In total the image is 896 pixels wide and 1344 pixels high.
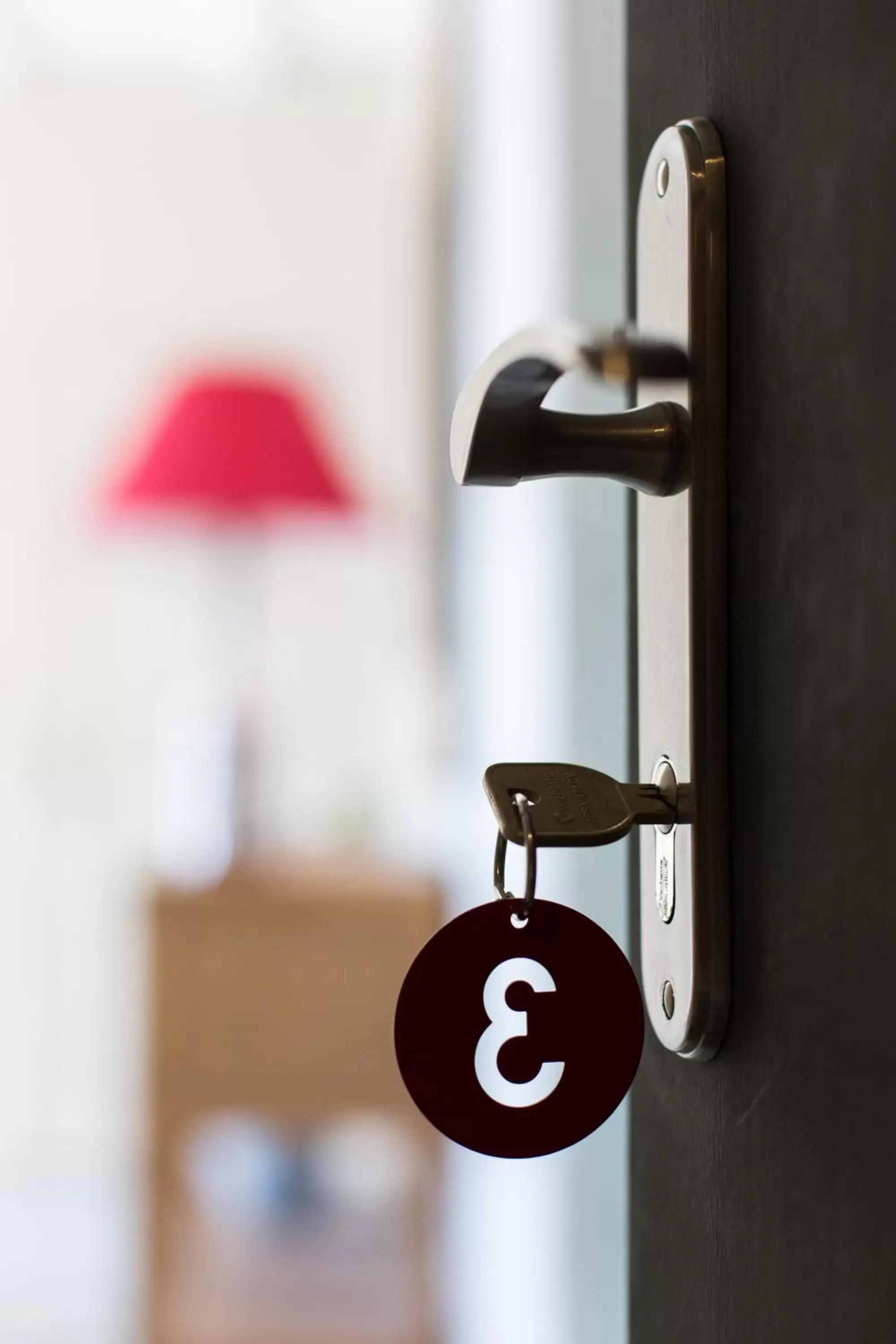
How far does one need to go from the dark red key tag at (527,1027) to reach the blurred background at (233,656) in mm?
1469

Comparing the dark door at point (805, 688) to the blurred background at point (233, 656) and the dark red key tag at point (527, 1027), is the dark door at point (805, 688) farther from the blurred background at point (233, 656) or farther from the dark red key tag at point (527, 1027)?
the blurred background at point (233, 656)

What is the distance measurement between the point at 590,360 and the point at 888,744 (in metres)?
0.09

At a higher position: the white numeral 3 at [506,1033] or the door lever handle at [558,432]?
the door lever handle at [558,432]

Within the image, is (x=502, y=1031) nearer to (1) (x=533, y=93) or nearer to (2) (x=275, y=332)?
(1) (x=533, y=93)

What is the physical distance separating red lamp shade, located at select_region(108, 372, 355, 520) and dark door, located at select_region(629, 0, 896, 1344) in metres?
1.75

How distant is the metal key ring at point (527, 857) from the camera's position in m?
0.26

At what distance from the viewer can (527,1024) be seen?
27 cm

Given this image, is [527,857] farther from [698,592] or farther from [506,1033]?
[506,1033]

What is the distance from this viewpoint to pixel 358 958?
183 centimetres

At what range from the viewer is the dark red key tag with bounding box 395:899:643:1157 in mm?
272

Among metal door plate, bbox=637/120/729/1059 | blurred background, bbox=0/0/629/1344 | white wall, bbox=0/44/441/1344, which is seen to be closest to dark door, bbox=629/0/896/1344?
metal door plate, bbox=637/120/729/1059

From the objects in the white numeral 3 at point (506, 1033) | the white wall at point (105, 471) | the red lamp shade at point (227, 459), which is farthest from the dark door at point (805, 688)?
the white wall at point (105, 471)

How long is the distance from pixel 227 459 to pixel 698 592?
1797mm

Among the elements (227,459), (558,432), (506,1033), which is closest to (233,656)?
(227,459)
